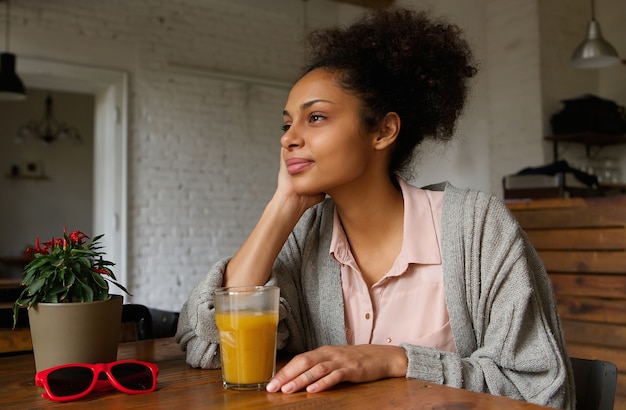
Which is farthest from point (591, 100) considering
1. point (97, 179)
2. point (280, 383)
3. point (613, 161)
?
point (280, 383)

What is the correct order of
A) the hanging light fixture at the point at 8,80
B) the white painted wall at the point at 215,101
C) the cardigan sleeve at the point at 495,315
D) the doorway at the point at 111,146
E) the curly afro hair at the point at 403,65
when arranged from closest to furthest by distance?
1. the cardigan sleeve at the point at 495,315
2. the curly afro hair at the point at 403,65
3. the hanging light fixture at the point at 8,80
4. the doorway at the point at 111,146
5. the white painted wall at the point at 215,101

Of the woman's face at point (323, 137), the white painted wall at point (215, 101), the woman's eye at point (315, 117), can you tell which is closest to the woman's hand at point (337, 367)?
the woman's face at point (323, 137)

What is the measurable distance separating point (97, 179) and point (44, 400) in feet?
15.5

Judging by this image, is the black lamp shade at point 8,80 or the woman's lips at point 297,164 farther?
the black lamp shade at point 8,80

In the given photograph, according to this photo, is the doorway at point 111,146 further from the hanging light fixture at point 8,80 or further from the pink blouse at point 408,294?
the pink blouse at point 408,294

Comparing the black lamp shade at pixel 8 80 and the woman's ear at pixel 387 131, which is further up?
the black lamp shade at pixel 8 80

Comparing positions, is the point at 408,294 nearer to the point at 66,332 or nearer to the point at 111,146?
the point at 66,332

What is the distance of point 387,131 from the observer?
144 centimetres

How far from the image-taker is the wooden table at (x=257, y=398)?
2.77ft

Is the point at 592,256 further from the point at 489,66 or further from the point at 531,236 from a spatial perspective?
the point at 489,66

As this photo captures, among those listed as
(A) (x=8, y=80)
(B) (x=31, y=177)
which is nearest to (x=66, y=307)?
(A) (x=8, y=80)

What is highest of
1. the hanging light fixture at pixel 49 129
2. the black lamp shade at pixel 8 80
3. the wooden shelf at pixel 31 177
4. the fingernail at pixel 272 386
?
the hanging light fixture at pixel 49 129

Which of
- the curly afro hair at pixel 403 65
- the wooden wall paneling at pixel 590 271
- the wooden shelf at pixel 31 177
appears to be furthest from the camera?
the wooden shelf at pixel 31 177

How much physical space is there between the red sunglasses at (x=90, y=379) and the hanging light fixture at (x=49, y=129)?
26.8 feet
